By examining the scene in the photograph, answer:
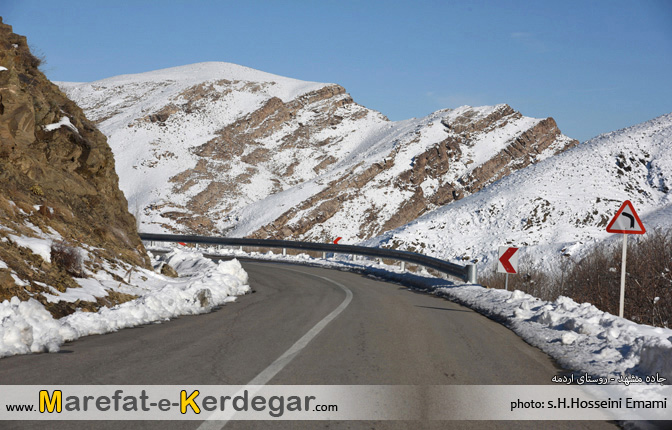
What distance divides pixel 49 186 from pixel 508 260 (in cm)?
1219

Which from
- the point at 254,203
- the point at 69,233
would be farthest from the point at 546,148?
the point at 69,233

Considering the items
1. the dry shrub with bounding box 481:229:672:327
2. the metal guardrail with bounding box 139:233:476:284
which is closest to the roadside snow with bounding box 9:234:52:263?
the metal guardrail with bounding box 139:233:476:284

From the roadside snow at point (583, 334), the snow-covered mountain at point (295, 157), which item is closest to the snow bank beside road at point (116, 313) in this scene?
the roadside snow at point (583, 334)

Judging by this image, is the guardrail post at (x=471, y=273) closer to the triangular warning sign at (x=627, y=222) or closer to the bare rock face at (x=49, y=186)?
the triangular warning sign at (x=627, y=222)

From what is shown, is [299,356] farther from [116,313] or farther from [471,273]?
[471,273]

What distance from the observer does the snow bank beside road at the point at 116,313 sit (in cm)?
681

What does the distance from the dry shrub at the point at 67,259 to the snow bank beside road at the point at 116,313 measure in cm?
127

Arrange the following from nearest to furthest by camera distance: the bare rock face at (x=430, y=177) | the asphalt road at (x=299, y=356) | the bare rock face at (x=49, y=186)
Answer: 1. the asphalt road at (x=299, y=356)
2. the bare rock face at (x=49, y=186)
3. the bare rock face at (x=430, y=177)

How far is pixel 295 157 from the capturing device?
342 ft

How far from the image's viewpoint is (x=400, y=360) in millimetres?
6926

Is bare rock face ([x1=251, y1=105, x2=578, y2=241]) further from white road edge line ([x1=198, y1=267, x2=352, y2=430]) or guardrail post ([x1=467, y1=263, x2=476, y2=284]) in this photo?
white road edge line ([x1=198, y1=267, x2=352, y2=430])

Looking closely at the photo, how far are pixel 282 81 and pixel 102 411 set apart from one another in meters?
159

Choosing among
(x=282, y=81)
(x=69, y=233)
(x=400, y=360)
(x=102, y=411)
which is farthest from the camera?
(x=282, y=81)

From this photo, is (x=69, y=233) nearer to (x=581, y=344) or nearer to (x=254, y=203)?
(x=581, y=344)
